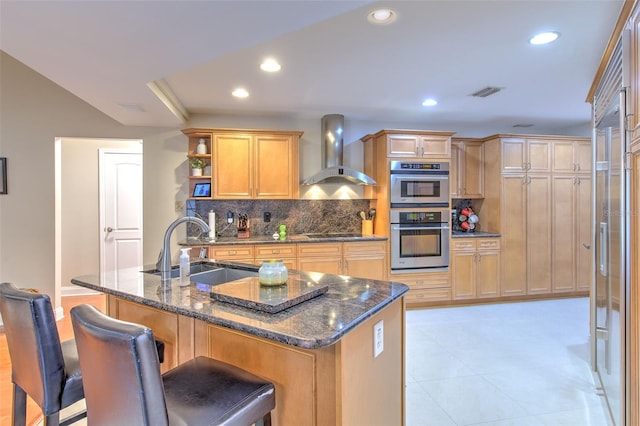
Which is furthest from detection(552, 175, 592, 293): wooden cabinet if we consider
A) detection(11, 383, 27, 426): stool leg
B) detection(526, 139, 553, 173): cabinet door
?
detection(11, 383, 27, 426): stool leg

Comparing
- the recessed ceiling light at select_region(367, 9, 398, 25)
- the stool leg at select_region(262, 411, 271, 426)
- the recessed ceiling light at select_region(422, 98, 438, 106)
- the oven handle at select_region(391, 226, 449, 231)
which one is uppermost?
the recessed ceiling light at select_region(422, 98, 438, 106)

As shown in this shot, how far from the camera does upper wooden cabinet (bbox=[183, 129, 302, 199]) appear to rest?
398 centimetres

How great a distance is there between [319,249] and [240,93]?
6.38 ft

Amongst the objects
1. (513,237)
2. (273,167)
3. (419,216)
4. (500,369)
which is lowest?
(500,369)

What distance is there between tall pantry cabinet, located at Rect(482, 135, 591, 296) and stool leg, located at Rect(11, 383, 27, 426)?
4.78m

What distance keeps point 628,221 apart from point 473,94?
2453mm

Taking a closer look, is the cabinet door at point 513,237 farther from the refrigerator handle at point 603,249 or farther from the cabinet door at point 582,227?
the refrigerator handle at point 603,249

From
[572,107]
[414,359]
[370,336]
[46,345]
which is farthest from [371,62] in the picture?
[572,107]

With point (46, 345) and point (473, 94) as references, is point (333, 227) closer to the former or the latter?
point (473, 94)

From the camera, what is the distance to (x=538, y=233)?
14.8 ft

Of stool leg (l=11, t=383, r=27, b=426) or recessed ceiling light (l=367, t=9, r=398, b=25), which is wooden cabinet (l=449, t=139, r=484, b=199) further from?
stool leg (l=11, t=383, r=27, b=426)

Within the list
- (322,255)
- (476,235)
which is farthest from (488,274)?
(322,255)

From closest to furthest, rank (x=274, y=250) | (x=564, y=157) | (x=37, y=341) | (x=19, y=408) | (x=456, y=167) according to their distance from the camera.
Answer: (x=37, y=341) → (x=19, y=408) → (x=274, y=250) → (x=564, y=157) → (x=456, y=167)

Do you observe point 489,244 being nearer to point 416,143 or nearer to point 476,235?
point 476,235
